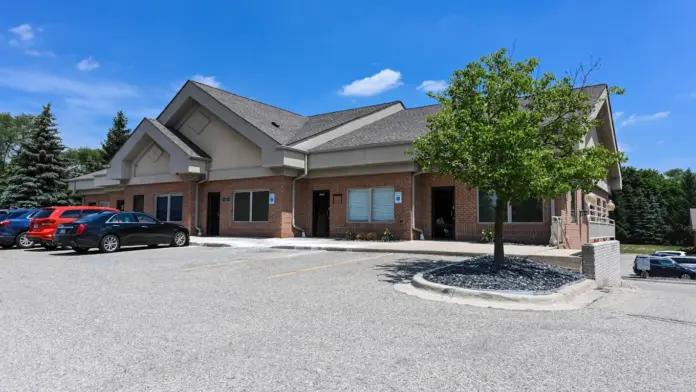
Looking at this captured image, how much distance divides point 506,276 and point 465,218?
376 inches

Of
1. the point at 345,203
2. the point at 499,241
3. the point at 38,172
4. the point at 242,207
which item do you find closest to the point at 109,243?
the point at 242,207

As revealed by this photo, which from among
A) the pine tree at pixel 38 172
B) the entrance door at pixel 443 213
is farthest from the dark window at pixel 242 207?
the pine tree at pixel 38 172

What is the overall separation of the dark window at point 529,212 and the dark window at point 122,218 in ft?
48.1

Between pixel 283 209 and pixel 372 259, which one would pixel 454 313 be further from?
pixel 283 209

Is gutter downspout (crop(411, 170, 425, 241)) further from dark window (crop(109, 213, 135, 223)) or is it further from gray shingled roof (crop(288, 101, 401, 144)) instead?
dark window (crop(109, 213, 135, 223))

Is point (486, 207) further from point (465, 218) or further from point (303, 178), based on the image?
point (303, 178)

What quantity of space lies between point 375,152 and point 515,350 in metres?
15.1

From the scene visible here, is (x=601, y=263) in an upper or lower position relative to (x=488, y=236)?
lower

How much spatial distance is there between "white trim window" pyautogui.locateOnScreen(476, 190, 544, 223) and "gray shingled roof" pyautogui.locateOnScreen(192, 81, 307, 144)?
388 inches

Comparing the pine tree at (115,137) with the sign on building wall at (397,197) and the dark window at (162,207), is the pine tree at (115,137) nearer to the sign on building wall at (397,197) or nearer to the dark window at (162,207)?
the dark window at (162,207)

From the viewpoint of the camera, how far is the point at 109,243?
50.4ft

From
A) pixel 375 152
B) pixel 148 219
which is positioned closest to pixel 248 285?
pixel 148 219

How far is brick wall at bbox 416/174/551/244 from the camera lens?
16.8 metres

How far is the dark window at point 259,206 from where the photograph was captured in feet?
72.1
